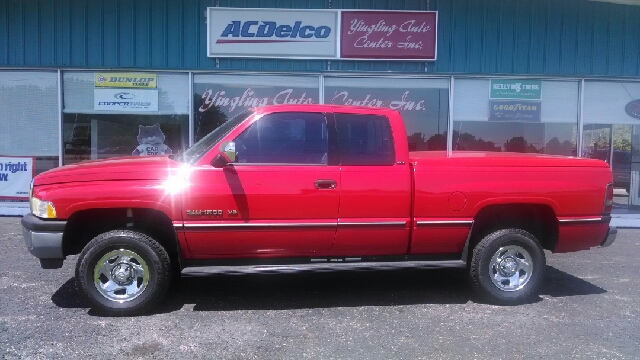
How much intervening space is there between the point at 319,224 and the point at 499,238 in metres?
1.77

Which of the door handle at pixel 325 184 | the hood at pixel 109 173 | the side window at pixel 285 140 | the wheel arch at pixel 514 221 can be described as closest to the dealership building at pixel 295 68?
the wheel arch at pixel 514 221

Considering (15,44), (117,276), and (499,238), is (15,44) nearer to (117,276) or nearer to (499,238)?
(117,276)

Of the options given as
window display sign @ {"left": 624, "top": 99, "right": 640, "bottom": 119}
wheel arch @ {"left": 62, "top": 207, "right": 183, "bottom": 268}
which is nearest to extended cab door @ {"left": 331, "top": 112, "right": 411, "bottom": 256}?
wheel arch @ {"left": 62, "top": 207, "right": 183, "bottom": 268}

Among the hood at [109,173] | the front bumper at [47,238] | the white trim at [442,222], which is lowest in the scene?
the front bumper at [47,238]

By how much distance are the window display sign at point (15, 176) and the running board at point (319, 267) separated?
6954mm

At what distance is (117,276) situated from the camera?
4621mm

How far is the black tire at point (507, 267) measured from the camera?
5039 millimetres

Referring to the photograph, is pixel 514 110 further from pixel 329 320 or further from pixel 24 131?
pixel 24 131

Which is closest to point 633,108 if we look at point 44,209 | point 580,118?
point 580,118

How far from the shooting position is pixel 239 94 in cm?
1005

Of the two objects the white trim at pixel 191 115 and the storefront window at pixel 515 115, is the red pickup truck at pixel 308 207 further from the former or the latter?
the storefront window at pixel 515 115

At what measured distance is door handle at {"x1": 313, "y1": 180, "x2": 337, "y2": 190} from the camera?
15.4 feet

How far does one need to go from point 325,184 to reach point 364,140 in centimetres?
60

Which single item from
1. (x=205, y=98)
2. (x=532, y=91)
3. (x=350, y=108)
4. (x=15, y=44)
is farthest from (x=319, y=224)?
(x=15, y=44)
